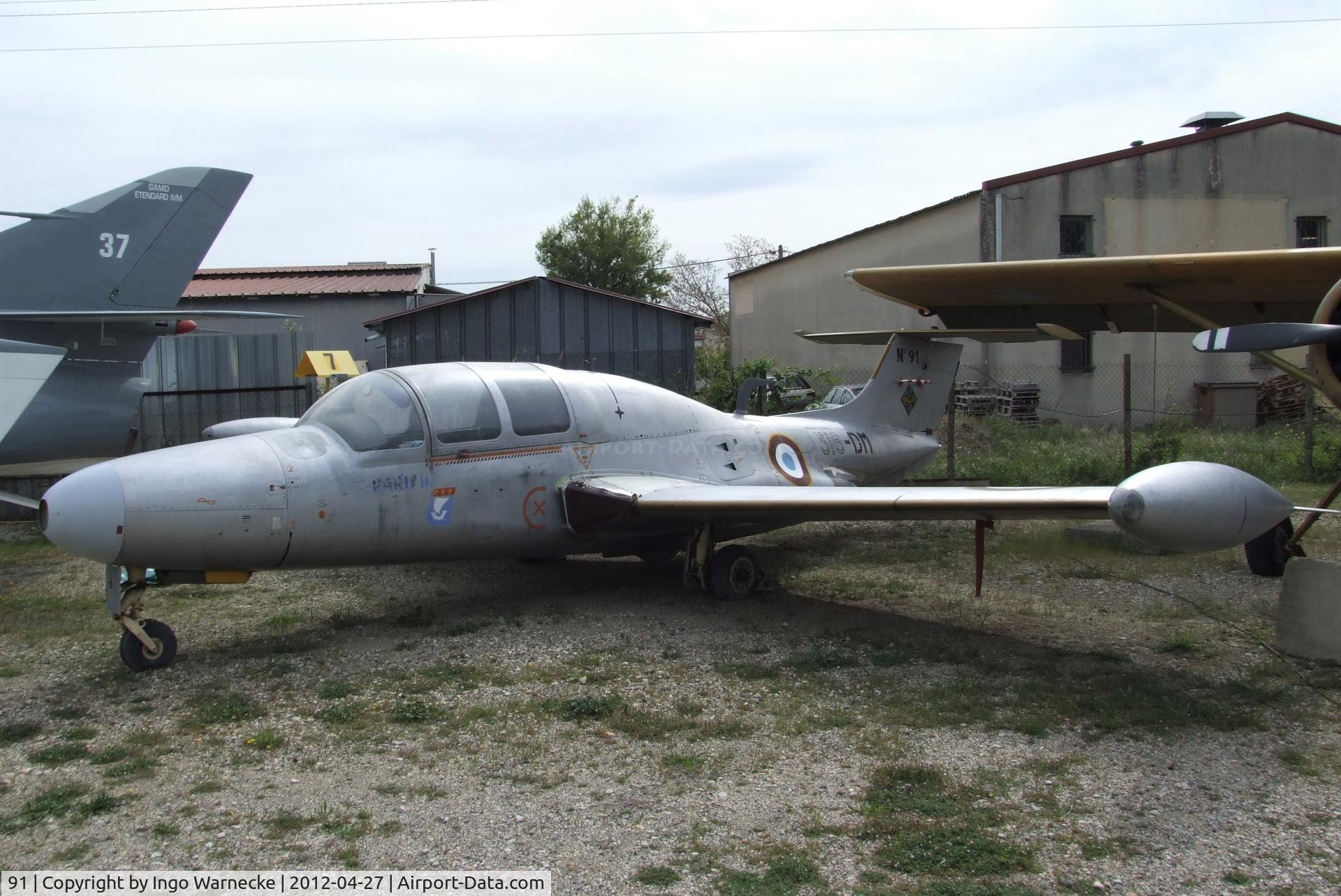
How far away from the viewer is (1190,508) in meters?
4.79

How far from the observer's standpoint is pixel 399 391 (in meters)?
7.09

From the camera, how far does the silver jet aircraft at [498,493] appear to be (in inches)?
217

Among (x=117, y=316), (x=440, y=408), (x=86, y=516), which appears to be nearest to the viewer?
(x=86, y=516)

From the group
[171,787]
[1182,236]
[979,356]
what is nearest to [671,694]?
[171,787]

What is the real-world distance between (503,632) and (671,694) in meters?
1.82

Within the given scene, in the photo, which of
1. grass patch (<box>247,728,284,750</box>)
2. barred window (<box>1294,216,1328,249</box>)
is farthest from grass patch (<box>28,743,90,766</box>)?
barred window (<box>1294,216,1328,249</box>)

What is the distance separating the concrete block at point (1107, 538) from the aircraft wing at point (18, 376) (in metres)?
9.92

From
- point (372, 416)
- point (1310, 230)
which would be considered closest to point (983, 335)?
point (372, 416)

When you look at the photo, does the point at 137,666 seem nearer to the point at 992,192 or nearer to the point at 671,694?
the point at 671,694

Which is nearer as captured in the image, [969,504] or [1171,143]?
[969,504]

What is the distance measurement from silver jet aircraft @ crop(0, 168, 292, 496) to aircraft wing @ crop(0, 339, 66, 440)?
1.36 metres

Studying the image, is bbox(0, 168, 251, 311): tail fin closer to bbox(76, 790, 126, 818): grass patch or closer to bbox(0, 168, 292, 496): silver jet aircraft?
bbox(0, 168, 292, 496): silver jet aircraft

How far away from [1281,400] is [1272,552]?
1513cm

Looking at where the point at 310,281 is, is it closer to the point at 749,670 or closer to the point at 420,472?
the point at 420,472
